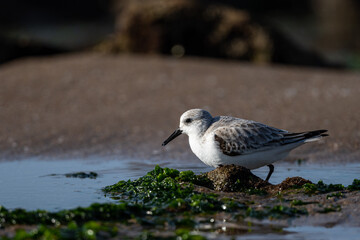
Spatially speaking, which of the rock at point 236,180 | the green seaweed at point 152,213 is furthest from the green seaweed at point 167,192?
the rock at point 236,180

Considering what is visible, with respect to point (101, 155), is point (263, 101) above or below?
above

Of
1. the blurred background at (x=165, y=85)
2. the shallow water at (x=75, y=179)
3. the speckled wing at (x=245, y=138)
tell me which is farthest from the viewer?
the blurred background at (x=165, y=85)

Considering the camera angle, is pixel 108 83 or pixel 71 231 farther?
pixel 108 83

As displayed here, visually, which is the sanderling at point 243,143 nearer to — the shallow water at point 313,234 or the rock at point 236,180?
the rock at point 236,180

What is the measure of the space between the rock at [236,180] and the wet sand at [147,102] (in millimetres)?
2269

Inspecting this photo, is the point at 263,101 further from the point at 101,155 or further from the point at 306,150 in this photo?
the point at 101,155

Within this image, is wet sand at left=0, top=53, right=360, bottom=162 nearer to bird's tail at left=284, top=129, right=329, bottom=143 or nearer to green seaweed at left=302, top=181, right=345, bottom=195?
bird's tail at left=284, top=129, right=329, bottom=143

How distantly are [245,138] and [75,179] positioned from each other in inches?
90.7

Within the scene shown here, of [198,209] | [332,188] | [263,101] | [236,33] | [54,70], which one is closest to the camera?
[198,209]

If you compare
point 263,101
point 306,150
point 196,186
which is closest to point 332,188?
point 196,186

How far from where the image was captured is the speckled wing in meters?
7.17

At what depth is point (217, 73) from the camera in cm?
1394

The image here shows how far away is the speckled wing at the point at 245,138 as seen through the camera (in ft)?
23.5

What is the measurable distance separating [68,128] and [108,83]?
274 cm
